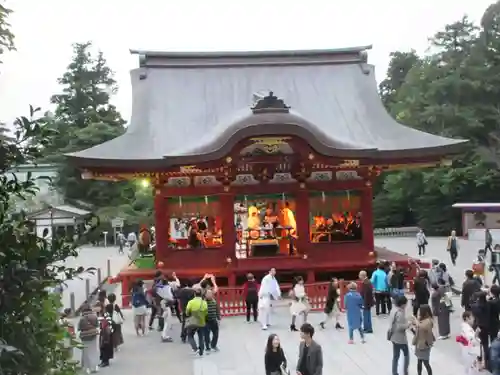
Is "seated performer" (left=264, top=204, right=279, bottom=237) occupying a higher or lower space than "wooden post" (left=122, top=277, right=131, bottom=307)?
higher

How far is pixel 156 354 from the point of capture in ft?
40.3

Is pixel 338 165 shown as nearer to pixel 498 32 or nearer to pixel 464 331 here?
pixel 464 331

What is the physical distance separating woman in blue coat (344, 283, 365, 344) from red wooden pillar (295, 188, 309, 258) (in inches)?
247

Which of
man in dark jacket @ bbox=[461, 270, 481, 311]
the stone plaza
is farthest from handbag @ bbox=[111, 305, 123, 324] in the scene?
man in dark jacket @ bbox=[461, 270, 481, 311]

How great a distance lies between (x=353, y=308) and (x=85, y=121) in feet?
150

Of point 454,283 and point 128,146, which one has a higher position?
point 128,146

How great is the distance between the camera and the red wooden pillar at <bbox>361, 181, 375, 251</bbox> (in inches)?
750

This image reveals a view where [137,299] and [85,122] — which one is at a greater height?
[85,122]

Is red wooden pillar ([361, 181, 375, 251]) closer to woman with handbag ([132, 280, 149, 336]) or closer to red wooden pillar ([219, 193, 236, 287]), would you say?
red wooden pillar ([219, 193, 236, 287])

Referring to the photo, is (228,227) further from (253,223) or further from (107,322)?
(107,322)

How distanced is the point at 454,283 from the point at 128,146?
422 inches

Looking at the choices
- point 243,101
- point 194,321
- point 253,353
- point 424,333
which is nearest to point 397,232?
point 243,101

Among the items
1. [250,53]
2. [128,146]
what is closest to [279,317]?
[128,146]

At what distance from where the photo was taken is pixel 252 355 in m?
11.9
